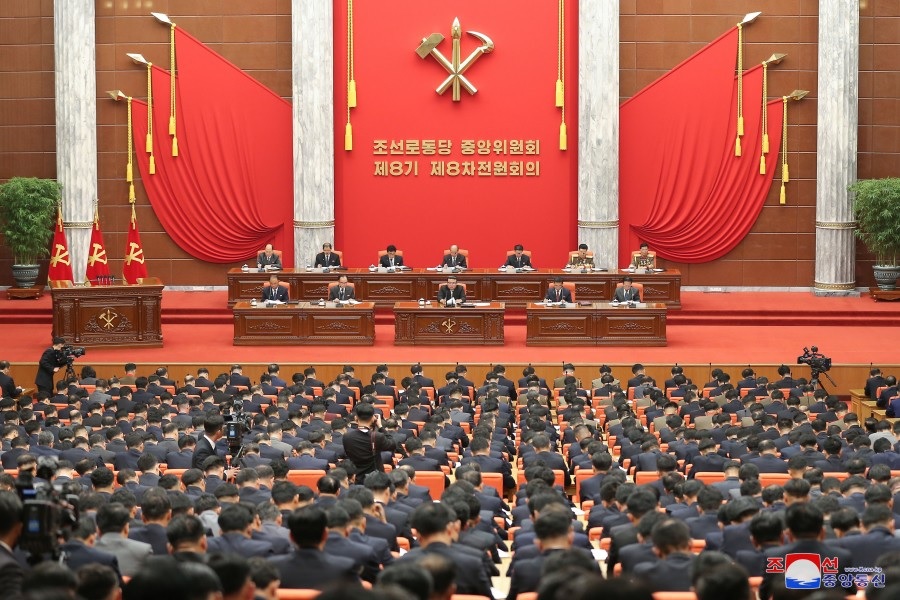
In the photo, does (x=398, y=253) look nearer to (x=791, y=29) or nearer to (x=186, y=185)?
(x=186, y=185)

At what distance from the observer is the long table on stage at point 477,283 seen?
1847 centimetres

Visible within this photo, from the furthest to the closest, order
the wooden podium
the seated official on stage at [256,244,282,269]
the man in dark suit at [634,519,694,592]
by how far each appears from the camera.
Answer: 1. the seated official on stage at [256,244,282,269]
2. the wooden podium
3. the man in dark suit at [634,519,694,592]

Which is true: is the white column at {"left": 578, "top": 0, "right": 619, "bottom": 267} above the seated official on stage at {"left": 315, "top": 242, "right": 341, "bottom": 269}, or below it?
above

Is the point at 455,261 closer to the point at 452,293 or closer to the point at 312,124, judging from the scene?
the point at 452,293

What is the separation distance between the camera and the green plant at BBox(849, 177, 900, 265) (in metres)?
18.7

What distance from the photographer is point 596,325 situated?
1686cm

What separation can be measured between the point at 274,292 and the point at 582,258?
4.58 meters

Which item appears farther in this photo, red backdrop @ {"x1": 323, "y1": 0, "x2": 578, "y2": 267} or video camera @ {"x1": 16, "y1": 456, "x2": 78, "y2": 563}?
red backdrop @ {"x1": 323, "y1": 0, "x2": 578, "y2": 267}

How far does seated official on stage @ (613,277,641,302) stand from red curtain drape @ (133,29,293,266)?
20.0 ft

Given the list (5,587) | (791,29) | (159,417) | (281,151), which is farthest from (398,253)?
(5,587)

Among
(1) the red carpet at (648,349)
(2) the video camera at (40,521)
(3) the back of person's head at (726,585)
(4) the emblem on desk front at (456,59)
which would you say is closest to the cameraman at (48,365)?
(1) the red carpet at (648,349)

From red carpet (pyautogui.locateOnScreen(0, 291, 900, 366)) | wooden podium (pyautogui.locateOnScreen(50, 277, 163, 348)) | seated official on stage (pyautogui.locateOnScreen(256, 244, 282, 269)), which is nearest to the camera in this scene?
red carpet (pyautogui.locateOnScreen(0, 291, 900, 366))

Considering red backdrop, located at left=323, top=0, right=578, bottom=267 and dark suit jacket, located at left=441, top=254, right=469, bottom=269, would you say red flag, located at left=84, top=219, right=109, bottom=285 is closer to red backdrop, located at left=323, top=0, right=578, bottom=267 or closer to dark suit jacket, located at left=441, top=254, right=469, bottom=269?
red backdrop, located at left=323, top=0, right=578, bottom=267

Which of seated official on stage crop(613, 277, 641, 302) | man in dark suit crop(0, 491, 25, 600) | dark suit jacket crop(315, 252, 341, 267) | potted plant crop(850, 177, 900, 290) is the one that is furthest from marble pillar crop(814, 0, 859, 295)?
man in dark suit crop(0, 491, 25, 600)
